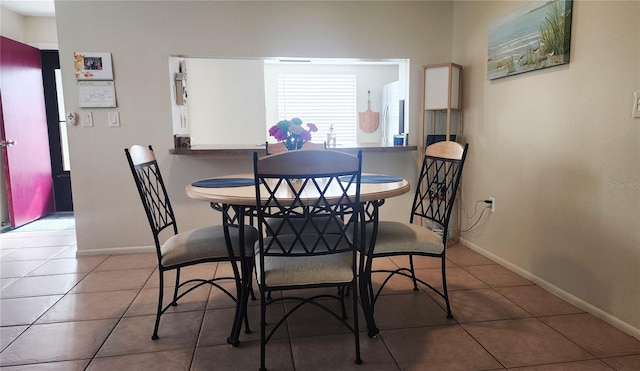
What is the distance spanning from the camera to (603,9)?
1904 millimetres

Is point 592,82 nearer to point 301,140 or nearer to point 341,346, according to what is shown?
point 301,140

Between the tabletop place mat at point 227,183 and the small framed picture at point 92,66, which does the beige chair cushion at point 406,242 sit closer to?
the tabletop place mat at point 227,183

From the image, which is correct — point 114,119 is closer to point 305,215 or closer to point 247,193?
point 247,193

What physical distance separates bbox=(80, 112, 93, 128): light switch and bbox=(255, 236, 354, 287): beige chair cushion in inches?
87.4

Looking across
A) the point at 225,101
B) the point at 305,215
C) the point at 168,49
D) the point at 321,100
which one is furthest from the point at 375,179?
the point at 321,100

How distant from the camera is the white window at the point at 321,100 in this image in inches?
227

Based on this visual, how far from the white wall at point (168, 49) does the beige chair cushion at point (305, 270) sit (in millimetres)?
1770

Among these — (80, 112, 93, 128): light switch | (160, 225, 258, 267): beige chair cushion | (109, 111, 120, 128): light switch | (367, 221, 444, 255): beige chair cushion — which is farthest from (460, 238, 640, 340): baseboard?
(80, 112, 93, 128): light switch

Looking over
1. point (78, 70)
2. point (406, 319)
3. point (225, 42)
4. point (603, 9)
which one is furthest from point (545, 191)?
point (78, 70)

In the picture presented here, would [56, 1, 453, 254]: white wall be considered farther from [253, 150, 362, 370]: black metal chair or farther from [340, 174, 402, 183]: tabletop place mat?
[253, 150, 362, 370]: black metal chair

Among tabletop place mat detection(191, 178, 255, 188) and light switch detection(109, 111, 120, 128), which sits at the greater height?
light switch detection(109, 111, 120, 128)

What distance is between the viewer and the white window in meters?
5.76

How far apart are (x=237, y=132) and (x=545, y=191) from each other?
3.44m

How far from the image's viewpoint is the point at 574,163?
6.97ft
